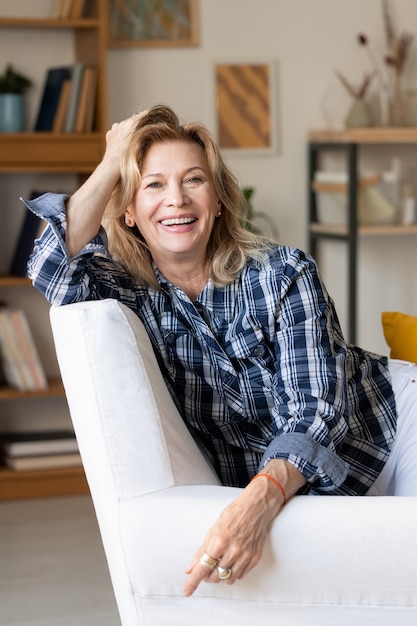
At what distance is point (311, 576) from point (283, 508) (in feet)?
0.36

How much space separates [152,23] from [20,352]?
4.36ft

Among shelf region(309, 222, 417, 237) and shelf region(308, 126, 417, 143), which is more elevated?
shelf region(308, 126, 417, 143)

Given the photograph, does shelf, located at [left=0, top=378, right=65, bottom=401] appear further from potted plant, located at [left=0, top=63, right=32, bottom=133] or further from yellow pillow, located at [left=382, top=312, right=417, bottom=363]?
yellow pillow, located at [left=382, top=312, right=417, bottom=363]

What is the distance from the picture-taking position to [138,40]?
3617mm

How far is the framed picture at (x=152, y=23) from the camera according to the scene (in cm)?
360

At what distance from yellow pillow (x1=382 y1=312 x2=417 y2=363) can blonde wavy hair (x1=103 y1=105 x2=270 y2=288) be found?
0.44 metres

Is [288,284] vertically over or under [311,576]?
over

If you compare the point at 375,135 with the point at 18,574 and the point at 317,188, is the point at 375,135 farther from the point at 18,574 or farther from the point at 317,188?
the point at 18,574

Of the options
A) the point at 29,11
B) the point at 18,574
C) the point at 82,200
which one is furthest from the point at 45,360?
the point at 82,200

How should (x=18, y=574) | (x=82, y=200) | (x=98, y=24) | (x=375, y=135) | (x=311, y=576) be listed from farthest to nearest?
(x=375, y=135)
(x=98, y=24)
(x=18, y=574)
(x=82, y=200)
(x=311, y=576)

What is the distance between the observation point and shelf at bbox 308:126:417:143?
11.8 feet

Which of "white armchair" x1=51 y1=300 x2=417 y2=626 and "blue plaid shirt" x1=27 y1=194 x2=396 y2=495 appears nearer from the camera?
"white armchair" x1=51 y1=300 x2=417 y2=626

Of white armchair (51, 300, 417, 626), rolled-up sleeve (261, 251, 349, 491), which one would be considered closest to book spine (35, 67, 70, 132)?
rolled-up sleeve (261, 251, 349, 491)

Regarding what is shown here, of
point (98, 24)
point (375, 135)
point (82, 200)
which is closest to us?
point (82, 200)
